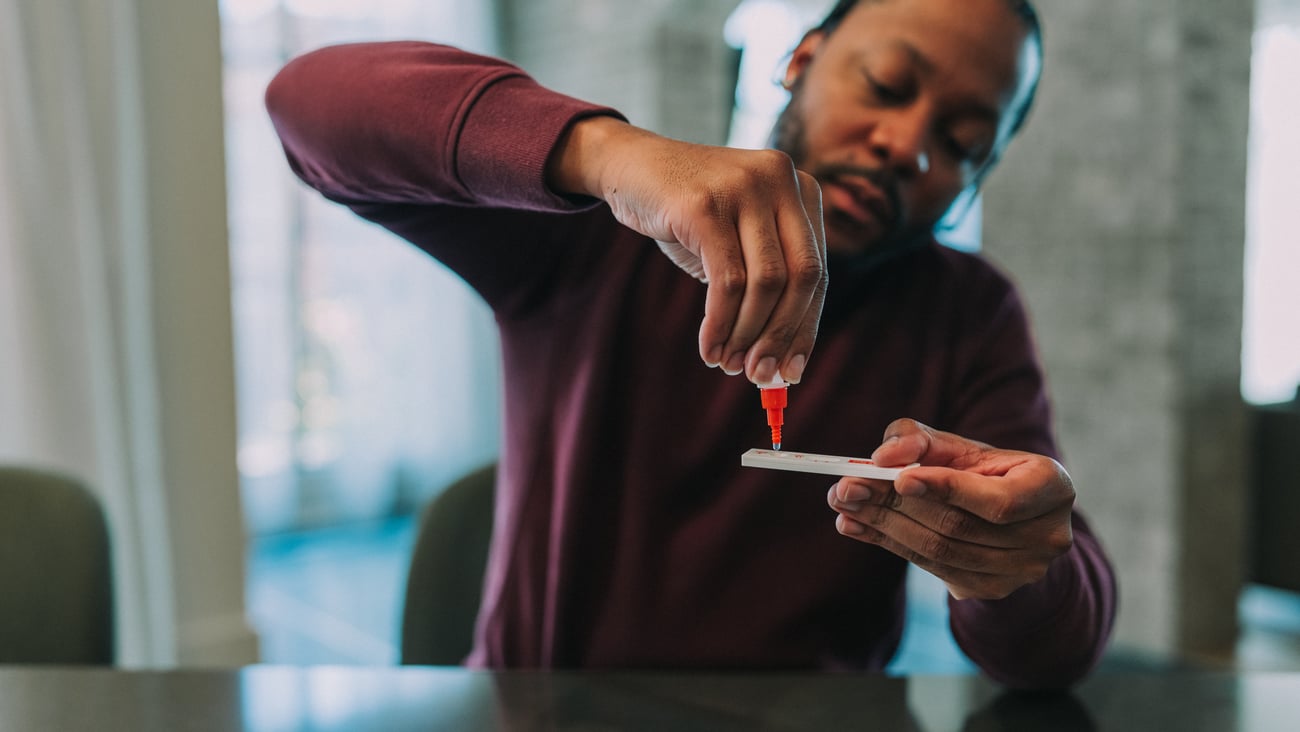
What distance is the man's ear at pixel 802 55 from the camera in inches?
42.1

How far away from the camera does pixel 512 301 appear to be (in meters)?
1.04

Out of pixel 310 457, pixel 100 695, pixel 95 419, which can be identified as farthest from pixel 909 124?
pixel 310 457

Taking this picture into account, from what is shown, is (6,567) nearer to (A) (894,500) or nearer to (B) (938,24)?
(A) (894,500)

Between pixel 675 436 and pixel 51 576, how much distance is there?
71 cm

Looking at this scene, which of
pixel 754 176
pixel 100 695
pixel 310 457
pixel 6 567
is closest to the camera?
pixel 754 176

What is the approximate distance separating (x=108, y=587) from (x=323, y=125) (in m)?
0.63

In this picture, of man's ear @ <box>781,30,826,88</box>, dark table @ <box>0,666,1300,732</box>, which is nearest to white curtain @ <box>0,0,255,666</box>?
dark table @ <box>0,666,1300,732</box>

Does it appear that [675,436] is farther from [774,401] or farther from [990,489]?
[990,489]

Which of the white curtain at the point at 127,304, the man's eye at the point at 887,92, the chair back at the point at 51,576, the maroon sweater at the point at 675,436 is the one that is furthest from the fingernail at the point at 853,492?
the white curtain at the point at 127,304

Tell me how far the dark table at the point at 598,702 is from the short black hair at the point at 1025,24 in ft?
1.94

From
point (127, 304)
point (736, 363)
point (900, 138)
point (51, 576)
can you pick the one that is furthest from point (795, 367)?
point (127, 304)

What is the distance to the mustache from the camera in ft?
3.28

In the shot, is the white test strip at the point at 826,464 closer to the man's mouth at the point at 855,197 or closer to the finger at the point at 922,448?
the finger at the point at 922,448

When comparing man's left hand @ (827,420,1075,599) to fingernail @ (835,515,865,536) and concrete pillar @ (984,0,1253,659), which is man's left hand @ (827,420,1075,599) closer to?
fingernail @ (835,515,865,536)
